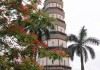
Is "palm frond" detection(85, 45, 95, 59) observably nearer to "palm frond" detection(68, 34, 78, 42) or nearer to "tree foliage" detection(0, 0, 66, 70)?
"palm frond" detection(68, 34, 78, 42)

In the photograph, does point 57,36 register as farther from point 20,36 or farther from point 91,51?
point 20,36

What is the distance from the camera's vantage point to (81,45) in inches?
2352

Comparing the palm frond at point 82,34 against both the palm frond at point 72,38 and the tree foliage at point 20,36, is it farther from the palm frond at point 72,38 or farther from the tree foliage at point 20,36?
the tree foliage at point 20,36

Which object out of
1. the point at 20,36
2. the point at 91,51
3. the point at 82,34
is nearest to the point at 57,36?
the point at 82,34

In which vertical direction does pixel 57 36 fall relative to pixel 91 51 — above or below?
above

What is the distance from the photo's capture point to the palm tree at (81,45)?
58434 millimetres

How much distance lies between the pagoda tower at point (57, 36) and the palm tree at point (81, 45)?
19.5 feet

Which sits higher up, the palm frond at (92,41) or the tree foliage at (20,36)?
the palm frond at (92,41)

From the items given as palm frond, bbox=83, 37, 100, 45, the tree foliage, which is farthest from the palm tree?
the tree foliage

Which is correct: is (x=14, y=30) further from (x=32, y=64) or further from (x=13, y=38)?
(x=32, y=64)

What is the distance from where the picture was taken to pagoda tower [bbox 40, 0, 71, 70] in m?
66.9

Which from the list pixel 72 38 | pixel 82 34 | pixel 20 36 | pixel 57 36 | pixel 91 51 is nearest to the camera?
pixel 20 36

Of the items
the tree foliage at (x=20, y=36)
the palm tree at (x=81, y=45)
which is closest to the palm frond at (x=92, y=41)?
the palm tree at (x=81, y=45)

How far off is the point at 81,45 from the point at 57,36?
10261mm
